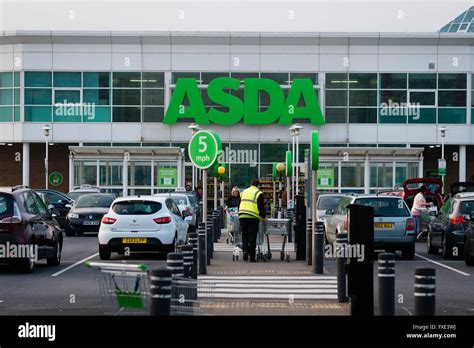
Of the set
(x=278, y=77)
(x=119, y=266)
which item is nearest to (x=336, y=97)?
(x=278, y=77)

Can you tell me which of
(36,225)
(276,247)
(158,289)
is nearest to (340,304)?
(158,289)

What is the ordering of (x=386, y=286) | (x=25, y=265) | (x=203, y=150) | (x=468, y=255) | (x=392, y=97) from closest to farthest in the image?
(x=386, y=286) → (x=25, y=265) → (x=203, y=150) → (x=468, y=255) → (x=392, y=97)

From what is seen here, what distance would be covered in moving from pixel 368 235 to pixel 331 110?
43419 mm

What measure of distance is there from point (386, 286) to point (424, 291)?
1684mm

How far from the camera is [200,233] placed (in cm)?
2062

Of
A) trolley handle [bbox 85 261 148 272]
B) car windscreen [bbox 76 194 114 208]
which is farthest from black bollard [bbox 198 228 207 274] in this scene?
car windscreen [bbox 76 194 114 208]

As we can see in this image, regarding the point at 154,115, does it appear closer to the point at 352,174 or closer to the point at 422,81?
the point at 352,174

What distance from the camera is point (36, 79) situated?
180 feet

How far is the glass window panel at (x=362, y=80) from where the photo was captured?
2183 inches

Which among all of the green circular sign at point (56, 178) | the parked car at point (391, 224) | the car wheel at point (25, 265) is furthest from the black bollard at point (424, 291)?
the green circular sign at point (56, 178)

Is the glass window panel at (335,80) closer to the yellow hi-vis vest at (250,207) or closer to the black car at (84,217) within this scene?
the black car at (84,217)

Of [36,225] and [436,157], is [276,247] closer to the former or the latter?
[36,225]

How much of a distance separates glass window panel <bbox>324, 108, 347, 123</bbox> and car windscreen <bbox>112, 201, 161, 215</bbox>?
3320 centimetres

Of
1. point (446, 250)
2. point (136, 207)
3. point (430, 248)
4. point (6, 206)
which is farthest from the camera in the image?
point (430, 248)
